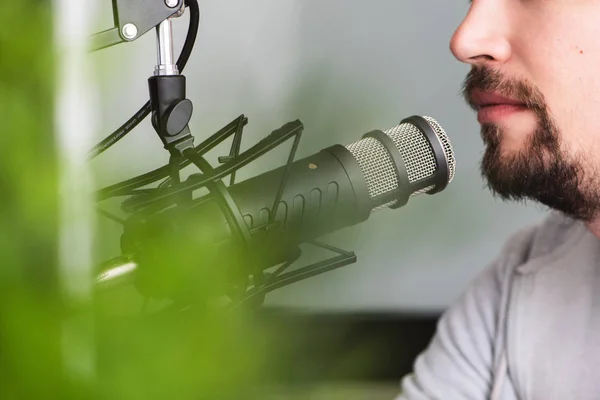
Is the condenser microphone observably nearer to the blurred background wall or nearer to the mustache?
the blurred background wall

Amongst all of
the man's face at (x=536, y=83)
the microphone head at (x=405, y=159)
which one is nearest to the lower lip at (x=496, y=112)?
the man's face at (x=536, y=83)

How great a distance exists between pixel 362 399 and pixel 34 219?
1.67ft

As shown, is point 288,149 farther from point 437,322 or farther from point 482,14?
point 437,322

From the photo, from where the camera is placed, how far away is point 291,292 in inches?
19.1

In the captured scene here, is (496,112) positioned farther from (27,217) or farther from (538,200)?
(27,217)

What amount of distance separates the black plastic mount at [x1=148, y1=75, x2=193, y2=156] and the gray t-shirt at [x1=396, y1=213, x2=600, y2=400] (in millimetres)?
544

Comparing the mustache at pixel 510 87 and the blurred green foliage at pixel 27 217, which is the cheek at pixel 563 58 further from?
the blurred green foliage at pixel 27 217

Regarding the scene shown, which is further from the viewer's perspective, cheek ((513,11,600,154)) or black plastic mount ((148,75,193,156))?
cheek ((513,11,600,154))

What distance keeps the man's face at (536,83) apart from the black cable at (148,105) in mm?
284

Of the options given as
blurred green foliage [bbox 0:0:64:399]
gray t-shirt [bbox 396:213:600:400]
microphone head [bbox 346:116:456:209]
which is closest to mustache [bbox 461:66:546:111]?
microphone head [bbox 346:116:456:209]

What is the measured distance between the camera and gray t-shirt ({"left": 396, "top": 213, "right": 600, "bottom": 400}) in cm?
77

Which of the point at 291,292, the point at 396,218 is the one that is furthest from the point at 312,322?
the point at 396,218

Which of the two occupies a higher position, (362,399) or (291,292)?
(291,292)

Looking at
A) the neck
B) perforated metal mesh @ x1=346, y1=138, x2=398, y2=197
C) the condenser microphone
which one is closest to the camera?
the condenser microphone
